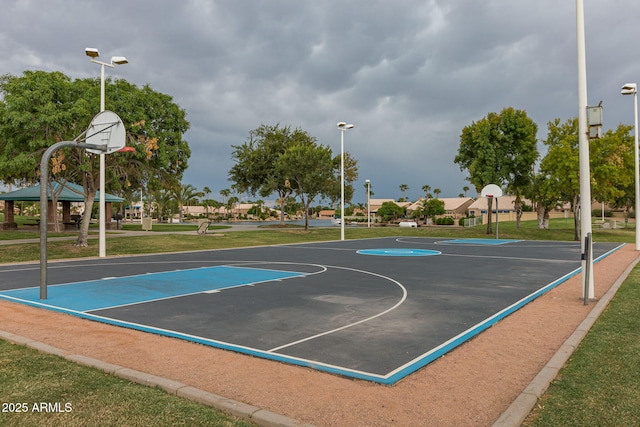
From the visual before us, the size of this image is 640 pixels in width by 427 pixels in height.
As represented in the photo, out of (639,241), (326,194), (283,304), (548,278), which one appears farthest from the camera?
(326,194)

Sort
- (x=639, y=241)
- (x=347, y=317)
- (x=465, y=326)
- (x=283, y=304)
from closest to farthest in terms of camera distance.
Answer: (x=465, y=326) < (x=347, y=317) < (x=283, y=304) < (x=639, y=241)

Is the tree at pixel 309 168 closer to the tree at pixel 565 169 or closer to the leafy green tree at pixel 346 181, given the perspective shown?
the leafy green tree at pixel 346 181

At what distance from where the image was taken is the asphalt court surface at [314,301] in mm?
6703

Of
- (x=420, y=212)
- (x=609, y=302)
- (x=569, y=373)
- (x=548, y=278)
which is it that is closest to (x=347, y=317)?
(x=569, y=373)

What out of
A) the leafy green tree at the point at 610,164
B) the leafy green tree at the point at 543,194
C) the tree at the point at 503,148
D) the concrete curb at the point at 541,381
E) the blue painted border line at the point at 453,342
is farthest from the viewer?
the tree at the point at 503,148

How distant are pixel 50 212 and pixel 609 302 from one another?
4617 centimetres

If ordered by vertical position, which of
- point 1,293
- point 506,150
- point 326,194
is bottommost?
point 1,293

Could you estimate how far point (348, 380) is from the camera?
539cm

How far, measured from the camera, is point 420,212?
256 feet

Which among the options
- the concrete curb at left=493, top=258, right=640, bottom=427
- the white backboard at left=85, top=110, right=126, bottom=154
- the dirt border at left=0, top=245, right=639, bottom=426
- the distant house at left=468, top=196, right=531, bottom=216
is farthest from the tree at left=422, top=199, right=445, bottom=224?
the dirt border at left=0, top=245, right=639, bottom=426

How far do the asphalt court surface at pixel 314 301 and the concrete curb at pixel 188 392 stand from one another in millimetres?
1457

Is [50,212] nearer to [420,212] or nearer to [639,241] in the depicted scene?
[639,241]

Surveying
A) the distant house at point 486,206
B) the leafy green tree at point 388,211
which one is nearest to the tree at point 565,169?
the leafy green tree at point 388,211

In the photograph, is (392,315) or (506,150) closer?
(392,315)
